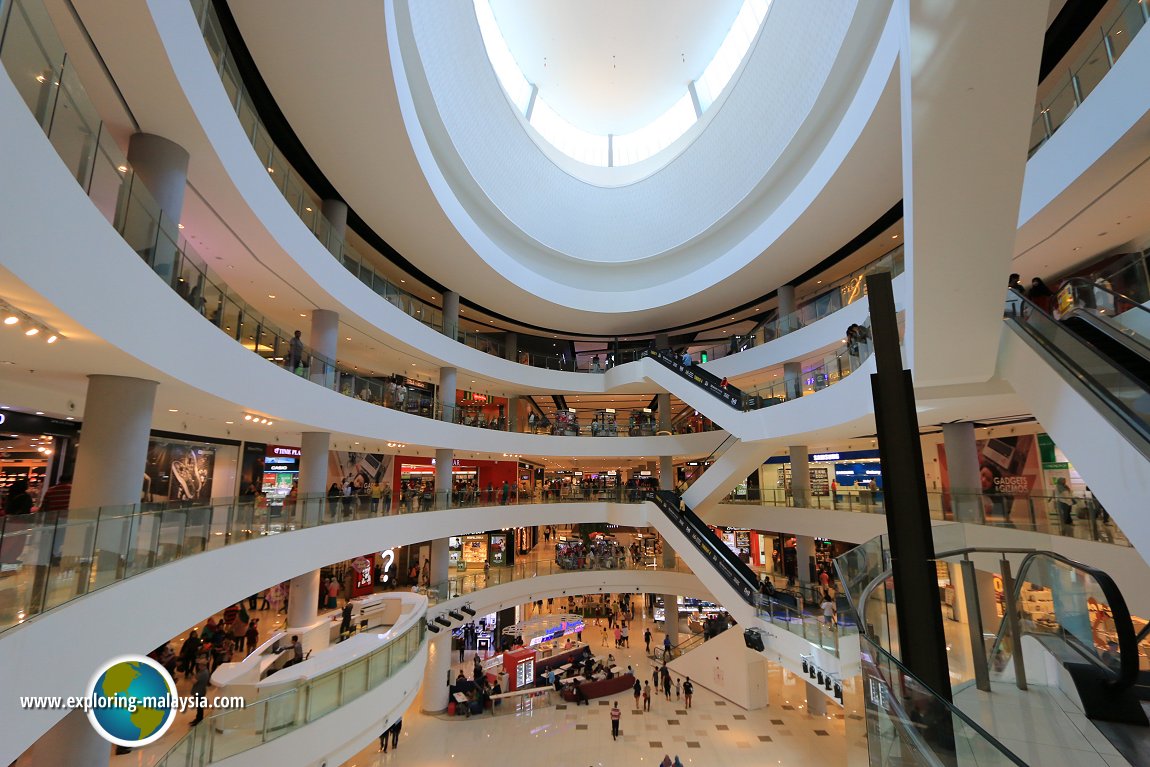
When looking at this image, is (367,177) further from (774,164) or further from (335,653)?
(774,164)

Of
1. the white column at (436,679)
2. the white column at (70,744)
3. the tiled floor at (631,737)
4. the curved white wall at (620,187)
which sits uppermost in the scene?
the curved white wall at (620,187)

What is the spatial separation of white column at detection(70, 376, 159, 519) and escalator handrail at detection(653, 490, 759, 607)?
12912mm

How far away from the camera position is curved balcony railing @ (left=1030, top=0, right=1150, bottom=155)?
233 inches

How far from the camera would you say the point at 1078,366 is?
4.46 m

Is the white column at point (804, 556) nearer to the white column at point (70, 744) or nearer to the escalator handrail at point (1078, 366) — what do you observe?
the escalator handrail at point (1078, 366)

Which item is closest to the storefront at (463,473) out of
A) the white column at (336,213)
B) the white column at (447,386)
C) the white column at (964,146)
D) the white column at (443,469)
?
the white column at (443,469)

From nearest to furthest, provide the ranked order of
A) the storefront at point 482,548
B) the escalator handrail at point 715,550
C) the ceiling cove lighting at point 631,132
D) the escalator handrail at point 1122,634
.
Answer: the escalator handrail at point 1122,634
the escalator handrail at point 715,550
the ceiling cove lighting at point 631,132
the storefront at point 482,548

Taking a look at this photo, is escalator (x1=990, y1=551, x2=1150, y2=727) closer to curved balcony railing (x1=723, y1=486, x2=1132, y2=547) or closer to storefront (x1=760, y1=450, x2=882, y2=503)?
curved balcony railing (x1=723, y1=486, x2=1132, y2=547)

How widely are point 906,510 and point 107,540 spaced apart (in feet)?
22.5

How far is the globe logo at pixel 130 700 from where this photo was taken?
482 centimetres

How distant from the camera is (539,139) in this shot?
816 inches

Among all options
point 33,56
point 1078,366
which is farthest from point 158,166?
point 1078,366

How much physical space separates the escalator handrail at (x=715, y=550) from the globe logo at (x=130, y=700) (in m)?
12.0

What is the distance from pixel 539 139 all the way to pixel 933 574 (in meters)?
20.4
